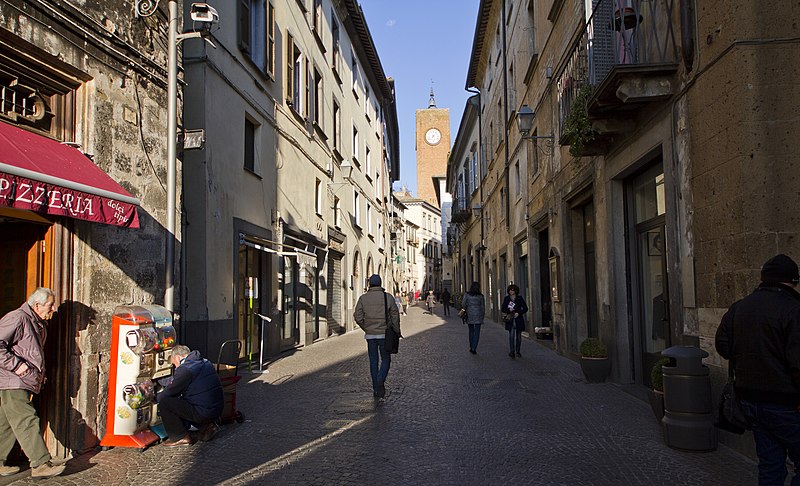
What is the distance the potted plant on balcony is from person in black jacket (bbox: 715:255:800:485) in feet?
15.9

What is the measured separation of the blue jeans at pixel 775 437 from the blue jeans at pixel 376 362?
202 inches

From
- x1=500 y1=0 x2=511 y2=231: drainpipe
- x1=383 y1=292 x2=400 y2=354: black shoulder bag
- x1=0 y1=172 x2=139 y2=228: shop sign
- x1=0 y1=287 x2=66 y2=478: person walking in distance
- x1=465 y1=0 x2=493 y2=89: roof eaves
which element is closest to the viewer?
x1=0 y1=172 x2=139 y2=228: shop sign

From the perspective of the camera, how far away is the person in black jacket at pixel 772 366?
3.85m

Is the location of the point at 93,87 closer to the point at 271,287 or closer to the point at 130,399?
the point at 130,399

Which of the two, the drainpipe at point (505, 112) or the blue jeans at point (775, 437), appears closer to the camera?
the blue jeans at point (775, 437)

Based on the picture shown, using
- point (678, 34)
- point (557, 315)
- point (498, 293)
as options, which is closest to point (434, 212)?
point (498, 293)

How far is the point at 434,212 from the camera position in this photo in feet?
261

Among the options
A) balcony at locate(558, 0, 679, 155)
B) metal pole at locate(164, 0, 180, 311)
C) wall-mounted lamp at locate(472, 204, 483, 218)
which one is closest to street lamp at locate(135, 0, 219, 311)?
metal pole at locate(164, 0, 180, 311)

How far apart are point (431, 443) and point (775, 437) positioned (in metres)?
3.07

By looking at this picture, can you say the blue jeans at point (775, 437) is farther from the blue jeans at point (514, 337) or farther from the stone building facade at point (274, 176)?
the blue jeans at point (514, 337)

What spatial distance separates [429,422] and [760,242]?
3788mm

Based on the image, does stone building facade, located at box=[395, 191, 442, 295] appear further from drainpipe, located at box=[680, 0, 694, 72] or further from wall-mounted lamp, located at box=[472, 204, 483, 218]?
drainpipe, located at box=[680, 0, 694, 72]

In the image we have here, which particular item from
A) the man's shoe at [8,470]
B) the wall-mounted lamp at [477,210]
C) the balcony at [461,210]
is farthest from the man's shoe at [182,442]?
the balcony at [461,210]

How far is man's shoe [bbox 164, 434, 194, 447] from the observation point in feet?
20.2
